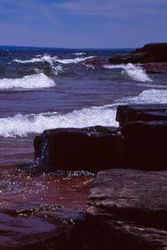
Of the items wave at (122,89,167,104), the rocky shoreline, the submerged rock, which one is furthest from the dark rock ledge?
the rocky shoreline

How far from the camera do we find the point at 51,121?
37.7ft

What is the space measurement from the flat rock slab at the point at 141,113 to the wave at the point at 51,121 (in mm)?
3166

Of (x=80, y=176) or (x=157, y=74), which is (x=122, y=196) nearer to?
(x=80, y=176)

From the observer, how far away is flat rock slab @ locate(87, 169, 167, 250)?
3.03m

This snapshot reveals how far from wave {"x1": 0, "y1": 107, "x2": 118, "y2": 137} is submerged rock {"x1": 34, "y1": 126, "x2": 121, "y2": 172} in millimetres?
3227

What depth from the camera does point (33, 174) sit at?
21.6 ft

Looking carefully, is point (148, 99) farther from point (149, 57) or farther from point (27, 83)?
point (149, 57)

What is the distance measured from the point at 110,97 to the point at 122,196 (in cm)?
1532

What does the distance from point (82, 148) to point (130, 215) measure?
3314 mm

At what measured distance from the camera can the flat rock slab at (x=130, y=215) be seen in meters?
3.03

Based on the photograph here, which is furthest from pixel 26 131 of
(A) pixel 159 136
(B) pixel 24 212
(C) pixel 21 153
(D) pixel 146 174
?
(D) pixel 146 174

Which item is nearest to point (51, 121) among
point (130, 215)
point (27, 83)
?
point (130, 215)

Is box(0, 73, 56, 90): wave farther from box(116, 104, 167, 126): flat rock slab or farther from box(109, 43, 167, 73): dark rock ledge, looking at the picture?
box(109, 43, 167, 73): dark rock ledge

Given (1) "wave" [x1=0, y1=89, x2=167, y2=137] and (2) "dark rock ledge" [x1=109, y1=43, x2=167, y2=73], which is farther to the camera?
(2) "dark rock ledge" [x1=109, y1=43, x2=167, y2=73]
